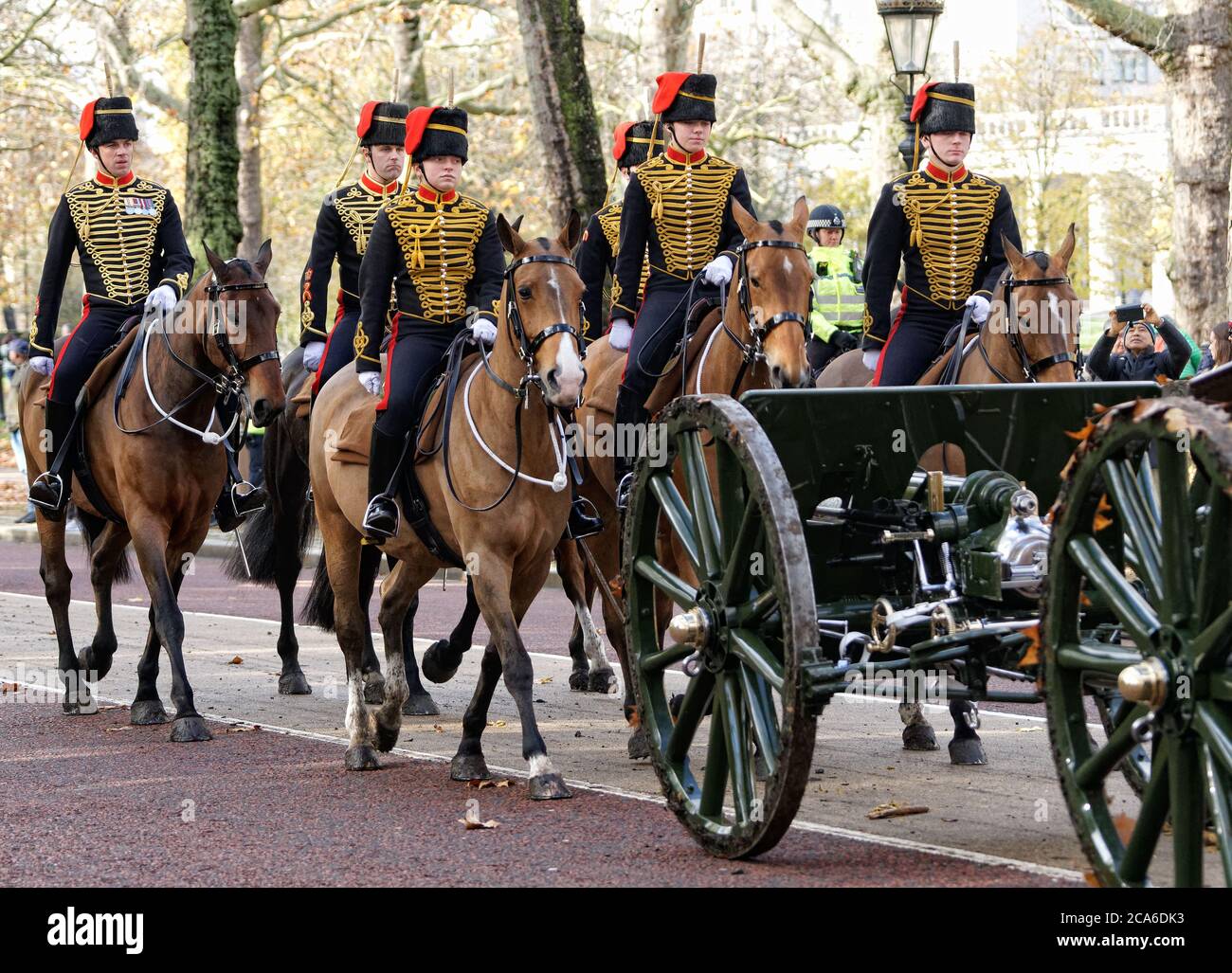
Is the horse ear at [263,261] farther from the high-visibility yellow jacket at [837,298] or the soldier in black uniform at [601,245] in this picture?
the high-visibility yellow jacket at [837,298]

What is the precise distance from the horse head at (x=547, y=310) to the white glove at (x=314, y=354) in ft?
9.53

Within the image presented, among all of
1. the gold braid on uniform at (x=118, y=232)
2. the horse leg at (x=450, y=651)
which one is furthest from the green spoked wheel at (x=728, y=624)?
the gold braid on uniform at (x=118, y=232)

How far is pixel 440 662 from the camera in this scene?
939cm

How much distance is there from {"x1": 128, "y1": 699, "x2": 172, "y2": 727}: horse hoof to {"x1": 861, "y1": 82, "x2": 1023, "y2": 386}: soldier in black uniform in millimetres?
3921

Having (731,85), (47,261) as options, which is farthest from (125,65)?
(47,261)

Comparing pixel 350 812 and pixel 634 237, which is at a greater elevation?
pixel 634 237

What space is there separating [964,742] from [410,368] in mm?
2854

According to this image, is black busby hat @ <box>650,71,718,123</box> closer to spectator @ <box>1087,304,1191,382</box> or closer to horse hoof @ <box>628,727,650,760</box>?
horse hoof @ <box>628,727,650,760</box>

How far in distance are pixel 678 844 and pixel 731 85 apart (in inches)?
1396

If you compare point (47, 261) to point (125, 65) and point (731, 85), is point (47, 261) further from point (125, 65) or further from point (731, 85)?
point (731, 85)

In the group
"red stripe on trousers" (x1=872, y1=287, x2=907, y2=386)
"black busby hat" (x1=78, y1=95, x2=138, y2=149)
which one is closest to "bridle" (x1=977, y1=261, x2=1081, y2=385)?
"red stripe on trousers" (x1=872, y1=287, x2=907, y2=386)

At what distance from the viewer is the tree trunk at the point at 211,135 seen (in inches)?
786

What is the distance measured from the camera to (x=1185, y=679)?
14.8 feet

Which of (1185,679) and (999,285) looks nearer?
(1185,679)
